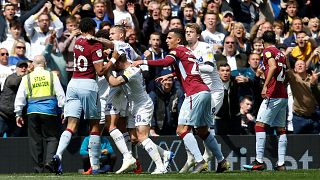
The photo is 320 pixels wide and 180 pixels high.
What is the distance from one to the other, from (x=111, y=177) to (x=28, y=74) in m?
4.32

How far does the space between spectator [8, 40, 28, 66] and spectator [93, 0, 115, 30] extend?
2.06 meters

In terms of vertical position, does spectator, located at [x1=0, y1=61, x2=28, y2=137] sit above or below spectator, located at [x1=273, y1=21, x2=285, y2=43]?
below

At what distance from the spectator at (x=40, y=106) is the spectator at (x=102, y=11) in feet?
12.6

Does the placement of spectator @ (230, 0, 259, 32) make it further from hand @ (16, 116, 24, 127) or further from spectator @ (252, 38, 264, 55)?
hand @ (16, 116, 24, 127)

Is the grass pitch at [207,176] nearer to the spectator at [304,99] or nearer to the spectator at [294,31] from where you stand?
the spectator at [304,99]

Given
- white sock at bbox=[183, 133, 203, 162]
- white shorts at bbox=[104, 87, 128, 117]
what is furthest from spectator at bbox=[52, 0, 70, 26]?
white sock at bbox=[183, 133, 203, 162]

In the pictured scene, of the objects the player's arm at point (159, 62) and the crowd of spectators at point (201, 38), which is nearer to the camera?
the player's arm at point (159, 62)

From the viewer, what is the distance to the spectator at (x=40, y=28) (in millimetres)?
24859

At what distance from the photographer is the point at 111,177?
18719 mm

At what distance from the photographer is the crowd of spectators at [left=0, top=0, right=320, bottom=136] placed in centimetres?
2397

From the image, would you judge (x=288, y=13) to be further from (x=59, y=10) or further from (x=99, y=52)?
(x=99, y=52)

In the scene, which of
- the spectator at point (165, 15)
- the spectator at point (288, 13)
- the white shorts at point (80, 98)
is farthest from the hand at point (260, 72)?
the white shorts at point (80, 98)

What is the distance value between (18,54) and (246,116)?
5265 mm

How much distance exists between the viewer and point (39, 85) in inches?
870
